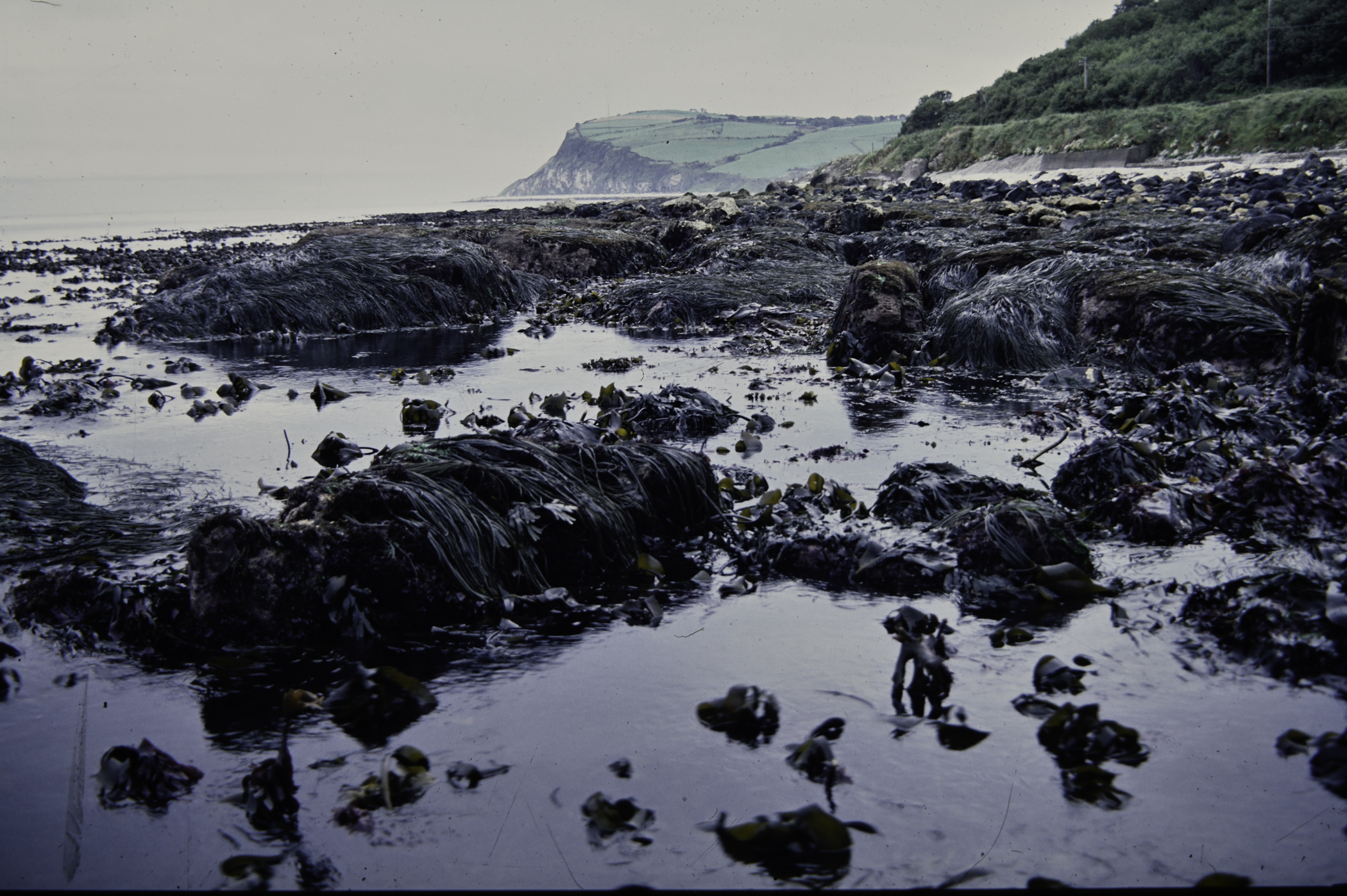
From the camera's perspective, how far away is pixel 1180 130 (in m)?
31.5

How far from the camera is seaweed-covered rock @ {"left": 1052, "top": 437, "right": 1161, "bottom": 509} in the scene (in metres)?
3.55

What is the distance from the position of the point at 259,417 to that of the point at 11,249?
2277 centimetres

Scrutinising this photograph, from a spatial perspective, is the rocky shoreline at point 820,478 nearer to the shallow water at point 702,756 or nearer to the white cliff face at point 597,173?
the shallow water at point 702,756

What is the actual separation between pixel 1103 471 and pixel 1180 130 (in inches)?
1381

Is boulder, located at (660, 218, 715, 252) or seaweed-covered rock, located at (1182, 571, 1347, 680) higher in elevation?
boulder, located at (660, 218, 715, 252)

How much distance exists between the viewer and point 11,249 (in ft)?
72.0

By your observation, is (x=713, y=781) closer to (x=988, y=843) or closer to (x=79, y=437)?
(x=988, y=843)

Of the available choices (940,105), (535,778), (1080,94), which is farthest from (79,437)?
(940,105)

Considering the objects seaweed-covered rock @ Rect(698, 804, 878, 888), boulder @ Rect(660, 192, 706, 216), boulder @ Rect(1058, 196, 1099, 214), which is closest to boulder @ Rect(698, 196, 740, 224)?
boulder @ Rect(660, 192, 706, 216)

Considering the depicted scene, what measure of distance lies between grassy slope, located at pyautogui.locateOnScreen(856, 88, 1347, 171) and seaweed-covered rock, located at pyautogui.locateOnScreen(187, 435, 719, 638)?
31731mm

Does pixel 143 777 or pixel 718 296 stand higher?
pixel 718 296

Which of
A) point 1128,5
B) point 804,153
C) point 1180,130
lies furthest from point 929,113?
point 804,153

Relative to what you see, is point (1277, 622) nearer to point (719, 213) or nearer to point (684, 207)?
point (719, 213)

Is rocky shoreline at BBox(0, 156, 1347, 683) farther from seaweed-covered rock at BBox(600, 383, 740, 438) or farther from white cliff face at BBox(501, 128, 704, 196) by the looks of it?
white cliff face at BBox(501, 128, 704, 196)
